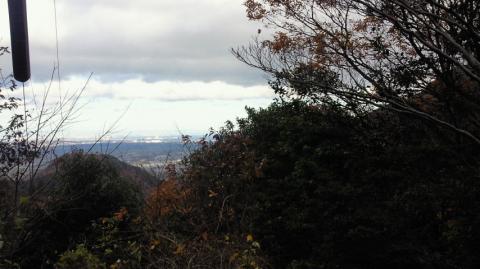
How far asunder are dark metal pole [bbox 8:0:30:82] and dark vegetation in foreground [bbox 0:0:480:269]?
120 inches

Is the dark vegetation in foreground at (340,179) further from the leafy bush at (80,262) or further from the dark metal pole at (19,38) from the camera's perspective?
the dark metal pole at (19,38)

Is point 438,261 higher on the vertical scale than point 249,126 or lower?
lower

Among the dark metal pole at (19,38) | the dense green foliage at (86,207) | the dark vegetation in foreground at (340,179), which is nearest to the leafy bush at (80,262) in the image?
the dark vegetation in foreground at (340,179)

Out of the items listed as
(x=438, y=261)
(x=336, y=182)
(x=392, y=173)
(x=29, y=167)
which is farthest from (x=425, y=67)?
(x=29, y=167)

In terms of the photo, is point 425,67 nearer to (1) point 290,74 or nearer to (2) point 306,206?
(1) point 290,74

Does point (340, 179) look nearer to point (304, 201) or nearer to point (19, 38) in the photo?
point (304, 201)

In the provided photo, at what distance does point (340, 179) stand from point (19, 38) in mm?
9383

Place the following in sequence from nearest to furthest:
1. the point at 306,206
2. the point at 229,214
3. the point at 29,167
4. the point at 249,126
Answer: the point at 29,167 → the point at 229,214 → the point at 306,206 → the point at 249,126

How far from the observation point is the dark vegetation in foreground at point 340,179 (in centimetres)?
741

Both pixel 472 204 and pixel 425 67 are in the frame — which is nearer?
pixel 472 204

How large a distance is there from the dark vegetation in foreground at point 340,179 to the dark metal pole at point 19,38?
3054mm

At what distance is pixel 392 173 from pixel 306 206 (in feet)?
7.27

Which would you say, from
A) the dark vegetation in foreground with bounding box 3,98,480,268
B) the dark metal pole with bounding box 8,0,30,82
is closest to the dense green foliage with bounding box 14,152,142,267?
the dark vegetation in foreground with bounding box 3,98,480,268

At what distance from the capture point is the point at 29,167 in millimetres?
4457
